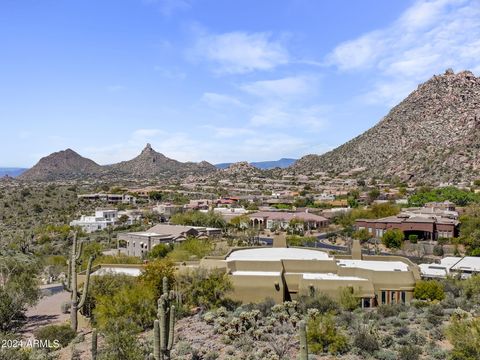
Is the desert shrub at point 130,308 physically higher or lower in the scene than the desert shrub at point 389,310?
higher

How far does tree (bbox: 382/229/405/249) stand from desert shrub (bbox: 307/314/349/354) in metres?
35.8

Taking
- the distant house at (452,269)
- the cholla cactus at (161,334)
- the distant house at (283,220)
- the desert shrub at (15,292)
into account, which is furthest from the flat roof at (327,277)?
the distant house at (283,220)

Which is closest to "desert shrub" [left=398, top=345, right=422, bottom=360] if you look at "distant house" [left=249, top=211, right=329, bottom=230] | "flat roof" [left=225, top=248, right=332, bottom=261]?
"flat roof" [left=225, top=248, right=332, bottom=261]

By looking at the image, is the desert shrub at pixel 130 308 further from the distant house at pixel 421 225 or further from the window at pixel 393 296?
the distant house at pixel 421 225

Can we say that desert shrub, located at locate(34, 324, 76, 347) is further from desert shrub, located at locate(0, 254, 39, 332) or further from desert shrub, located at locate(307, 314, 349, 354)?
desert shrub, located at locate(307, 314, 349, 354)

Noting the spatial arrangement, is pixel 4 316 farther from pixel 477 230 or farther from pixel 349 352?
pixel 477 230

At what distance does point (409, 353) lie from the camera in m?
16.6

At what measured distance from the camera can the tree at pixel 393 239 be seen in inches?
2047

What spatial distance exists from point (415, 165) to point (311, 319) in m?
102

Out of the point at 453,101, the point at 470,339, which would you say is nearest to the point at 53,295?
the point at 470,339

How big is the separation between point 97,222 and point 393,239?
4287 cm

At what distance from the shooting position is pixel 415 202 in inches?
3159

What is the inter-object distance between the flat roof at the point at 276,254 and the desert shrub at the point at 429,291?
6.64 metres

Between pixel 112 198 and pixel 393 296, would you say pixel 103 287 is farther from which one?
pixel 112 198
